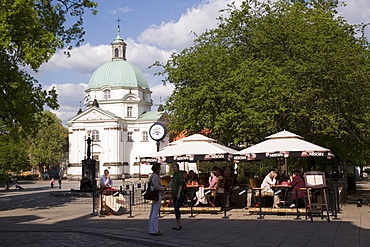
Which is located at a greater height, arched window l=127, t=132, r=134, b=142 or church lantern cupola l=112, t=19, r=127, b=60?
church lantern cupola l=112, t=19, r=127, b=60

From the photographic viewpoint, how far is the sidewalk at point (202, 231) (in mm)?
10875

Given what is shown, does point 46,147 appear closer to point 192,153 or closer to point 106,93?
point 106,93

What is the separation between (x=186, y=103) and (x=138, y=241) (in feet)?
49.2

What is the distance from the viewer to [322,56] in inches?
790

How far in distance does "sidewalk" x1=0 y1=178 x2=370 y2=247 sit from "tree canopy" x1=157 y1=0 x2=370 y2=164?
5.23m

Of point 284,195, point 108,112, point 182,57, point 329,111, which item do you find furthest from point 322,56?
point 108,112

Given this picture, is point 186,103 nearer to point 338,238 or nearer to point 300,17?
point 300,17

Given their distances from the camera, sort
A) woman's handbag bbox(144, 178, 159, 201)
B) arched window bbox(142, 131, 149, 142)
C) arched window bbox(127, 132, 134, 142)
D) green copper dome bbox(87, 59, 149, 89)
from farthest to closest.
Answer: green copper dome bbox(87, 59, 149, 89) < arched window bbox(127, 132, 134, 142) < arched window bbox(142, 131, 149, 142) < woman's handbag bbox(144, 178, 159, 201)

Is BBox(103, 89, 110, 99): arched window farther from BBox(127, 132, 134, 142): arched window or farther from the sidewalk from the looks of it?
the sidewalk

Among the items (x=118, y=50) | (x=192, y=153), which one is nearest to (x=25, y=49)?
(x=192, y=153)

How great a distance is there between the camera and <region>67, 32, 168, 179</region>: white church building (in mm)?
87000

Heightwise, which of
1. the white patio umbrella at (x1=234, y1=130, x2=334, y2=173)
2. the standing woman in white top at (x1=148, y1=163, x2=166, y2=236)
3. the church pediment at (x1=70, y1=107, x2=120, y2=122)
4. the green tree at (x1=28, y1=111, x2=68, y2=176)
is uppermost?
the church pediment at (x1=70, y1=107, x2=120, y2=122)

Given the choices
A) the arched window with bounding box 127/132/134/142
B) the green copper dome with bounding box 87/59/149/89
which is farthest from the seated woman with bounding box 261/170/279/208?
the green copper dome with bounding box 87/59/149/89

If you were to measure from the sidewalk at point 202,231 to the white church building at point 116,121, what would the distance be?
6927 cm
